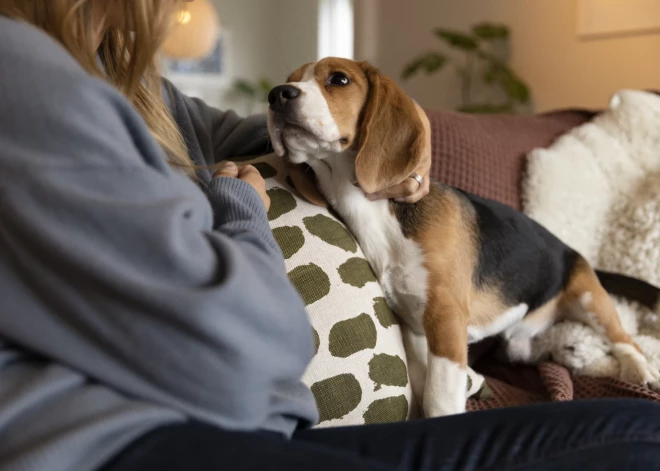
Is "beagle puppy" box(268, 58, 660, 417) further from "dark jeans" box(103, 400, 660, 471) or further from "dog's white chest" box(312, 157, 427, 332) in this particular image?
"dark jeans" box(103, 400, 660, 471)

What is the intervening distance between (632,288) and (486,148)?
640 mm

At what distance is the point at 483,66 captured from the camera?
445 cm

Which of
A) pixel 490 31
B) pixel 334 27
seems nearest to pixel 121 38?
pixel 490 31

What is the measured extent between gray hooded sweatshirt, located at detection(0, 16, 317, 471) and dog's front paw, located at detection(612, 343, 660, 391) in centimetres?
122

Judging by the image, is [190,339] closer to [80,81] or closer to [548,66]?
[80,81]

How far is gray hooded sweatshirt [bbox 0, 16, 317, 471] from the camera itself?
736mm

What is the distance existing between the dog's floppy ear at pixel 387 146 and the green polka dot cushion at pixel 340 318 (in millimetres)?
167

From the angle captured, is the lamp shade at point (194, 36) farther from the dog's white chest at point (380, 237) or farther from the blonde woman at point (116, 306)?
the blonde woman at point (116, 306)

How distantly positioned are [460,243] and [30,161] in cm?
110

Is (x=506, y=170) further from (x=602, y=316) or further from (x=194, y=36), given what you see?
(x=194, y=36)

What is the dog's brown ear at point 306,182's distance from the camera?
5.08 feet

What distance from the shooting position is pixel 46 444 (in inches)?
27.7

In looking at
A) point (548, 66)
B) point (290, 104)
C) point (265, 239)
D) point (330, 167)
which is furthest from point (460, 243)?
point (548, 66)

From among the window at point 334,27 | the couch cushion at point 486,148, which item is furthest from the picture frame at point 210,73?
the couch cushion at point 486,148
